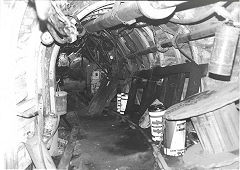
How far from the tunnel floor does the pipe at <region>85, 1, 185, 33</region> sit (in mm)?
2400

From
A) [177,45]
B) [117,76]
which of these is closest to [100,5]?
[177,45]

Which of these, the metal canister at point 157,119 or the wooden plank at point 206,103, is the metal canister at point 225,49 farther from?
the metal canister at point 157,119

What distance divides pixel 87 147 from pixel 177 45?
2.78m

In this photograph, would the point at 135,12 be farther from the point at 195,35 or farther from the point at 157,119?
the point at 157,119

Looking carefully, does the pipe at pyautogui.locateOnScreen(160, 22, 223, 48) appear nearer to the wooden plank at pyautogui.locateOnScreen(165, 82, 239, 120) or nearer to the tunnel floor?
the wooden plank at pyautogui.locateOnScreen(165, 82, 239, 120)

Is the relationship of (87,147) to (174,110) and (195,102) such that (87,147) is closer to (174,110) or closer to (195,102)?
(174,110)

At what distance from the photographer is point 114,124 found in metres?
6.63

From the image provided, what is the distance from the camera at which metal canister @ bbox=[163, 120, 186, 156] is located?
3907 mm

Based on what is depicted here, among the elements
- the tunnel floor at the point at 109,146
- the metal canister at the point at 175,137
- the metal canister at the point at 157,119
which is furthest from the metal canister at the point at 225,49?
the metal canister at the point at 157,119

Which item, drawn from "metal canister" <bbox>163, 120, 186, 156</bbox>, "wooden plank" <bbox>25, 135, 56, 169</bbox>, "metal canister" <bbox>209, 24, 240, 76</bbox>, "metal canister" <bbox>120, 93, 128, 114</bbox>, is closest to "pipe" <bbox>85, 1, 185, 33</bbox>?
"metal canister" <bbox>209, 24, 240, 76</bbox>

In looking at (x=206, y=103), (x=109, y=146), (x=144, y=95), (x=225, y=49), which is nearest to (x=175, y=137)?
(x=206, y=103)

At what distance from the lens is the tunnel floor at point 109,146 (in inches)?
162

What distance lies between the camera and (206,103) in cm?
306

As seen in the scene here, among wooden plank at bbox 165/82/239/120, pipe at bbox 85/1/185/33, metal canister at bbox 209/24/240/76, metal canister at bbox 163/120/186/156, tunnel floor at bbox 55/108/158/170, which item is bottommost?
tunnel floor at bbox 55/108/158/170
